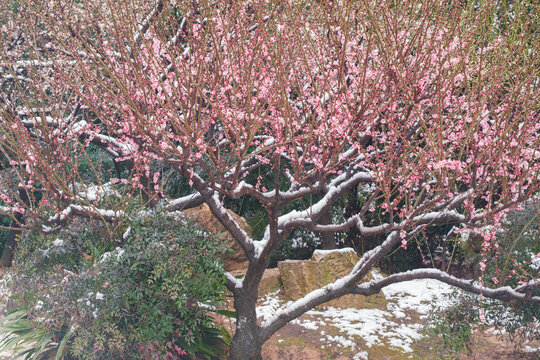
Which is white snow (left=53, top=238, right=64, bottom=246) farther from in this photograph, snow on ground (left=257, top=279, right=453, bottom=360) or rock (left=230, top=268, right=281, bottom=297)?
rock (left=230, top=268, right=281, bottom=297)

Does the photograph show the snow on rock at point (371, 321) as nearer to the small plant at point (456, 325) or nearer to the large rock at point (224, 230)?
the small plant at point (456, 325)

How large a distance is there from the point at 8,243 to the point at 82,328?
718 centimetres

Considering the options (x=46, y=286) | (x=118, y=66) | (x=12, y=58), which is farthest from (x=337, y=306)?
(x=12, y=58)

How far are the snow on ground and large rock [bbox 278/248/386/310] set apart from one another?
7.9 inches

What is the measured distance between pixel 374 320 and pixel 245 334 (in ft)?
9.20

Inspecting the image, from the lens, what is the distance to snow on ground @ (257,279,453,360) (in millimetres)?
6355

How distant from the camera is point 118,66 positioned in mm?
6031

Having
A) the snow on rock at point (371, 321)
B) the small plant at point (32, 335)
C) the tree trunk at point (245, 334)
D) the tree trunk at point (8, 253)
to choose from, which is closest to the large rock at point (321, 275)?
the snow on rock at point (371, 321)

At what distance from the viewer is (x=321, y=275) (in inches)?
304

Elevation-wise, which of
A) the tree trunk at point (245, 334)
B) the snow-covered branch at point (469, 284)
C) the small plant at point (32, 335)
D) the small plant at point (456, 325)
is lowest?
the small plant at point (32, 335)

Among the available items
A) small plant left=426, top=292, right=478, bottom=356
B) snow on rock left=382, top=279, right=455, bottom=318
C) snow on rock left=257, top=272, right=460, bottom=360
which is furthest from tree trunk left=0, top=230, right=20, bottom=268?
small plant left=426, top=292, right=478, bottom=356

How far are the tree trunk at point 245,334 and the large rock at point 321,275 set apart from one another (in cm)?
241

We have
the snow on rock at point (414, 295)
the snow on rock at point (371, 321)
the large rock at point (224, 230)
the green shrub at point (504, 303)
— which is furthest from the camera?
the snow on rock at point (414, 295)

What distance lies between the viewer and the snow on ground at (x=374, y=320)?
20.9ft
